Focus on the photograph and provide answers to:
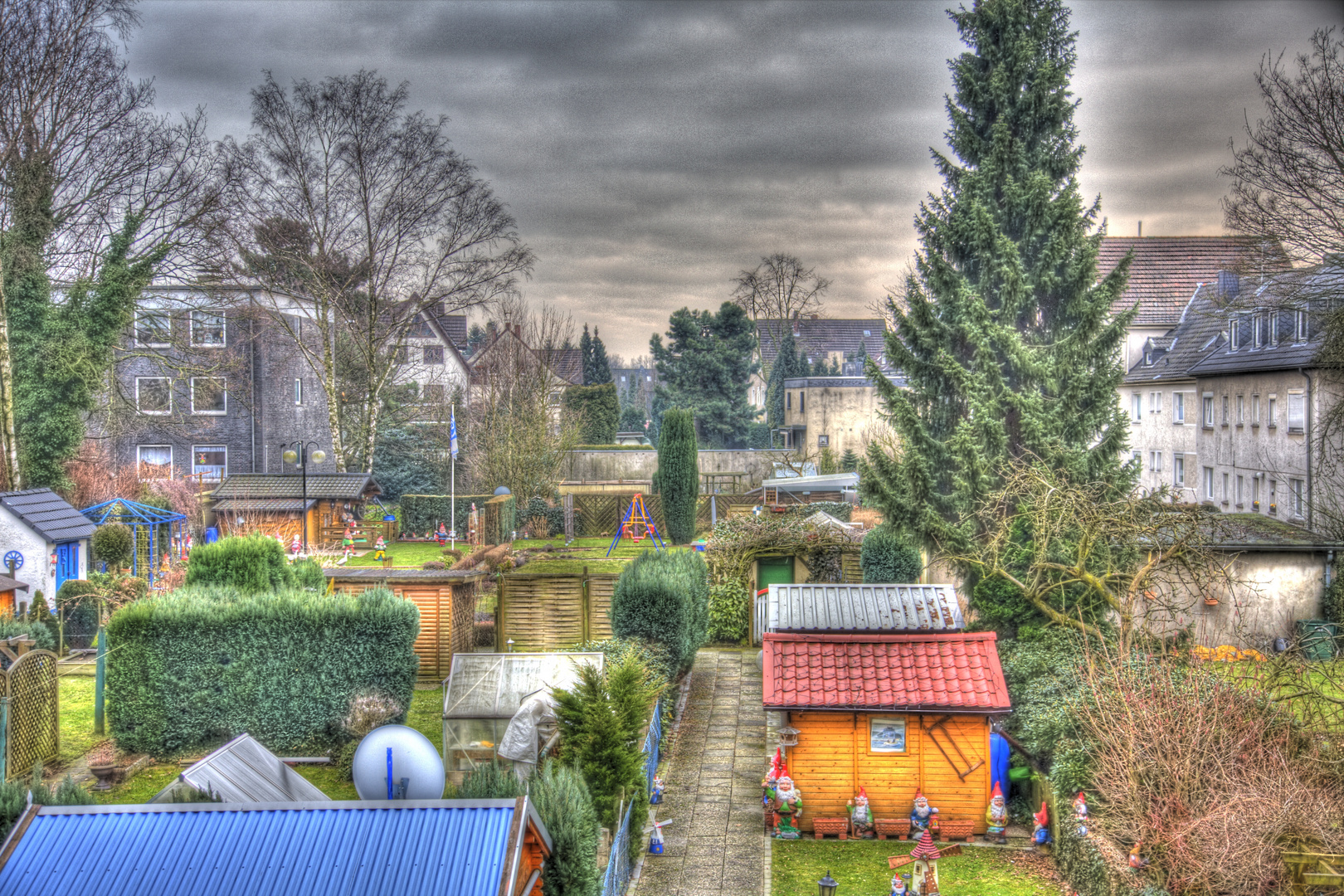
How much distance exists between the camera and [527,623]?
19.7 meters

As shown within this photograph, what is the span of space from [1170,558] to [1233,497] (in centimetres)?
1898

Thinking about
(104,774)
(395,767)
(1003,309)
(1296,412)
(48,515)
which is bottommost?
(104,774)

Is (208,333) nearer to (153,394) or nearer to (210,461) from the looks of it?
(153,394)

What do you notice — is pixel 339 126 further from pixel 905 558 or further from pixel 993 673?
pixel 993 673

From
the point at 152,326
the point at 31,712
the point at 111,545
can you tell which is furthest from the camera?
the point at 152,326

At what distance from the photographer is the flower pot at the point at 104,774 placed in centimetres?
1298

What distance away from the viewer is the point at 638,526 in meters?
36.8

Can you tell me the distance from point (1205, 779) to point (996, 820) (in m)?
3.08

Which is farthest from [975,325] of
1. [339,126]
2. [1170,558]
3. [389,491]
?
[389,491]

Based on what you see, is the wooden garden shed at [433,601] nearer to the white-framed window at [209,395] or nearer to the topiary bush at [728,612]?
the topiary bush at [728,612]

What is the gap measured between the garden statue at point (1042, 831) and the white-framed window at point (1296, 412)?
18243 mm

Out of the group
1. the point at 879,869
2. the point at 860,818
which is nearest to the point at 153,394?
the point at 860,818

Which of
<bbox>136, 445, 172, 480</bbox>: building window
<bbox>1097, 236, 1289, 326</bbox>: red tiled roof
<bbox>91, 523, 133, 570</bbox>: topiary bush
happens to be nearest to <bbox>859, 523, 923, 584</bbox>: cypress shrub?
<bbox>91, 523, 133, 570</bbox>: topiary bush

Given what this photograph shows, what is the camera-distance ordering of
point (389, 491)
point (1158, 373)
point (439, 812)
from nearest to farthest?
1. point (439, 812)
2. point (1158, 373)
3. point (389, 491)
